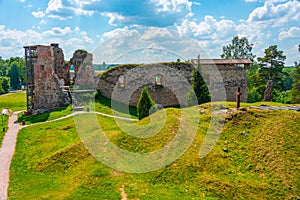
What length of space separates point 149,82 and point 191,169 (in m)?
18.3

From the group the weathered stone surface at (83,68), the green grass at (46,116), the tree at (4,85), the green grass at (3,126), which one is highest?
the weathered stone surface at (83,68)

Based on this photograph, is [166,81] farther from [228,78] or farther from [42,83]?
[42,83]

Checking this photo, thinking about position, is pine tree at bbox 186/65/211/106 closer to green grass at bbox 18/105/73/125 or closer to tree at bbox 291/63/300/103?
green grass at bbox 18/105/73/125

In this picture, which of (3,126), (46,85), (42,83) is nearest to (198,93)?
(46,85)

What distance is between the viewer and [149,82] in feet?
95.2

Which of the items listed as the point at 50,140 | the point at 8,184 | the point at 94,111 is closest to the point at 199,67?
the point at 94,111

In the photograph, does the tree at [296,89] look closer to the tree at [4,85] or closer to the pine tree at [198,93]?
the pine tree at [198,93]

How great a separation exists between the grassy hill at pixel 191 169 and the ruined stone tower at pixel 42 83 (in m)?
10.4

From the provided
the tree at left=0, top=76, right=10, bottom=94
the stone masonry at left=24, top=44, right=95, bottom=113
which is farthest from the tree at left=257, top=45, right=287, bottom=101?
the tree at left=0, top=76, right=10, bottom=94

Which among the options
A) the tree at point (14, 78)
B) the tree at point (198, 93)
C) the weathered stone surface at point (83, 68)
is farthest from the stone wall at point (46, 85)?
the tree at point (14, 78)

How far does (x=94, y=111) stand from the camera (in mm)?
23406

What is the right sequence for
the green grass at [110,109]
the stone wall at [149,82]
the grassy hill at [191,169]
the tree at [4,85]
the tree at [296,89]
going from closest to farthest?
the grassy hill at [191,169], the green grass at [110,109], the stone wall at [149,82], the tree at [296,89], the tree at [4,85]

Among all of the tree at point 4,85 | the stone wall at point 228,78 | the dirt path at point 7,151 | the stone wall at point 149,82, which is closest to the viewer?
the dirt path at point 7,151

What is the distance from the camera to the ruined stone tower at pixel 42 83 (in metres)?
25.2
